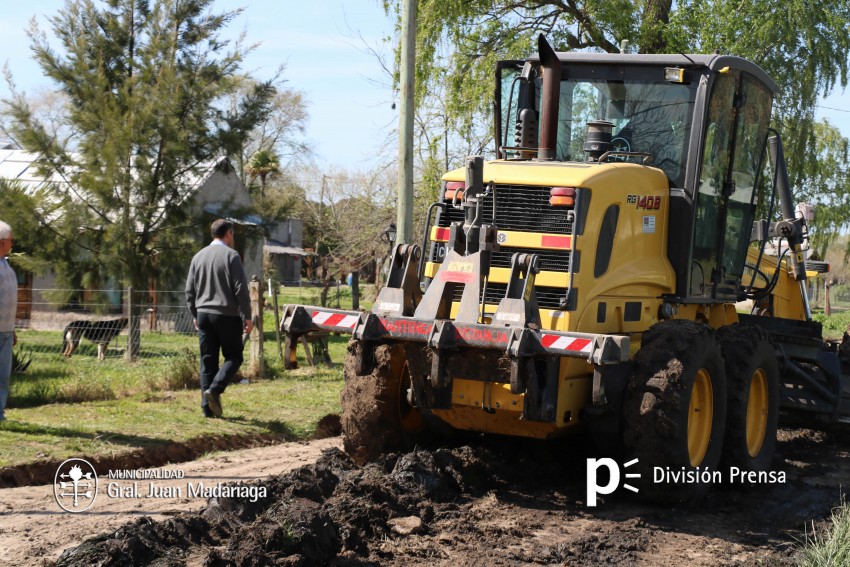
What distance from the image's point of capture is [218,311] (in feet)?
34.6

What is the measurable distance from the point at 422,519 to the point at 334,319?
1781 mm

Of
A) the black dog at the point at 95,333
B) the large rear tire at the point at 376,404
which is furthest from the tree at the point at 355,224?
the large rear tire at the point at 376,404

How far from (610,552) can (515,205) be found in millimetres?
2720

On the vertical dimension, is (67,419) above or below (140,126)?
below

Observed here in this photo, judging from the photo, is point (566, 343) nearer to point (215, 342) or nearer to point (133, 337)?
point (215, 342)

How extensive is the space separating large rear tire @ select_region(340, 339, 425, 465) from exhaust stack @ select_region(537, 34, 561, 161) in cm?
208

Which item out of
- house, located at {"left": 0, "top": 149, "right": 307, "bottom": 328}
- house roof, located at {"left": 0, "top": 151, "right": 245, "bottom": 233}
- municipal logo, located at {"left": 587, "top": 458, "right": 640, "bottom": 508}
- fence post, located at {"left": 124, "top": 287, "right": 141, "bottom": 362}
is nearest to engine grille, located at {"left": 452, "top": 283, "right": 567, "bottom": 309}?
municipal logo, located at {"left": 587, "top": 458, "right": 640, "bottom": 508}

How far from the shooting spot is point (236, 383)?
1373cm

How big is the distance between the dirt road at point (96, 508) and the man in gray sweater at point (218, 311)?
124 cm

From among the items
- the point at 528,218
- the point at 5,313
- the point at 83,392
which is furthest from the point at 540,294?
the point at 83,392

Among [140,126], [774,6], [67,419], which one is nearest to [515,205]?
[67,419]

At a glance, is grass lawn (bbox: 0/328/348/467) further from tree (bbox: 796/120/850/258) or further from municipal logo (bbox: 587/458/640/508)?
tree (bbox: 796/120/850/258)

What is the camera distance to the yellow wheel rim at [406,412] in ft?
27.7

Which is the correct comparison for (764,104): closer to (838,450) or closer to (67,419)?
(838,450)
